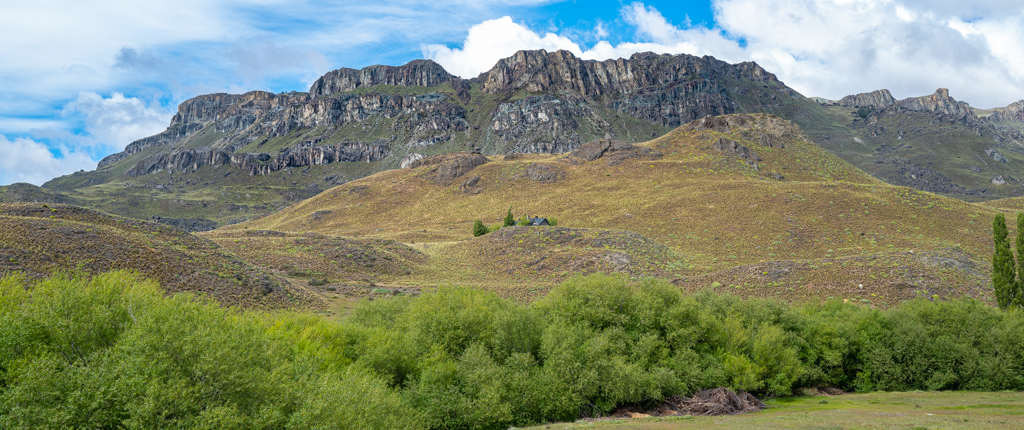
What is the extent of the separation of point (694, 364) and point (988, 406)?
1476 cm

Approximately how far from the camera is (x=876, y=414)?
23.6 metres

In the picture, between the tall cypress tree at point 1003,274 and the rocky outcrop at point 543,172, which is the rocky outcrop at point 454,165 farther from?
the tall cypress tree at point 1003,274

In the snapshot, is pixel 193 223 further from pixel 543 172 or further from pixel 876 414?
pixel 876 414

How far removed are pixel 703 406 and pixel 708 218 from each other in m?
57.5

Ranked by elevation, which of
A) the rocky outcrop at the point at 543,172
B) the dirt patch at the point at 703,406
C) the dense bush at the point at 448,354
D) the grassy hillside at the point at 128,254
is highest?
the rocky outcrop at the point at 543,172

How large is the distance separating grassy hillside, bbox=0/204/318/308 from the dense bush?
5.82 meters

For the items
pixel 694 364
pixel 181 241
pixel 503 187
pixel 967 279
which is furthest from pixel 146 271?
pixel 503 187

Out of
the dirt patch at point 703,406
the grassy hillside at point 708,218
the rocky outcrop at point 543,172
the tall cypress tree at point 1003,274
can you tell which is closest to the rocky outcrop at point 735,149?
the grassy hillside at point 708,218

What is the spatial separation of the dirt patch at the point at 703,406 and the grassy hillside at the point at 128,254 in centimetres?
2954

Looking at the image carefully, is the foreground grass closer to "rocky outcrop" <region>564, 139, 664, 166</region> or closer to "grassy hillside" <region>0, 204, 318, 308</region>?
"grassy hillside" <region>0, 204, 318, 308</region>

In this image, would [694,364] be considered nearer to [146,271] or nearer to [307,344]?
[307,344]

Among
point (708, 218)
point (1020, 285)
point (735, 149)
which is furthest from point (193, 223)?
point (1020, 285)

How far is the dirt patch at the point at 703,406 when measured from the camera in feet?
86.5

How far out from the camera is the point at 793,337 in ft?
108
